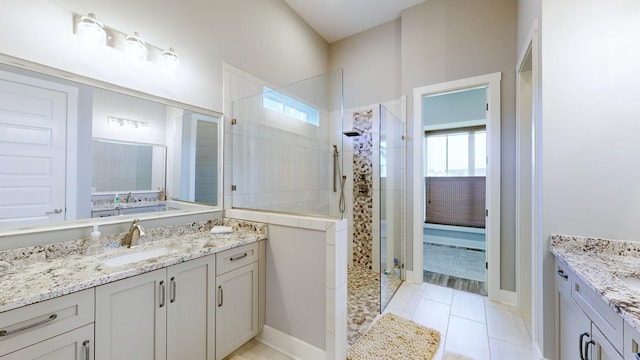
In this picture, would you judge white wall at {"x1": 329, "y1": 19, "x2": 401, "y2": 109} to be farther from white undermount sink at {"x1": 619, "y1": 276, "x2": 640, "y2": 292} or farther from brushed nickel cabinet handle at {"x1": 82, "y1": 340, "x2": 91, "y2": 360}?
brushed nickel cabinet handle at {"x1": 82, "y1": 340, "x2": 91, "y2": 360}

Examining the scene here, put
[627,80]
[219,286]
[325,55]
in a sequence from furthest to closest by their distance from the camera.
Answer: [325,55], [219,286], [627,80]

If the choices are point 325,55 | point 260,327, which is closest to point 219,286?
point 260,327

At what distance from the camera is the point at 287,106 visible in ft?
8.87

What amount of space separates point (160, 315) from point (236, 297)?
0.50 meters

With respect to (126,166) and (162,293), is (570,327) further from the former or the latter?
(126,166)

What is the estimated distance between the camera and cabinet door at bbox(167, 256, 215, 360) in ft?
4.66

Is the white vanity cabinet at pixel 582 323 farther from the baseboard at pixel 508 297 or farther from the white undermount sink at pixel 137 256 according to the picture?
the white undermount sink at pixel 137 256

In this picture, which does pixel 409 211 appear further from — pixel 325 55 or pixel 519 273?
pixel 325 55

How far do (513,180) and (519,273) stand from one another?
950mm

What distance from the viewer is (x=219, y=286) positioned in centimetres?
166

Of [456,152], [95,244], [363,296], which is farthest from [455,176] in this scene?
[95,244]

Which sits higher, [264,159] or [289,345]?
[264,159]

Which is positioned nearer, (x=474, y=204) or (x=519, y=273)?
(x=519, y=273)

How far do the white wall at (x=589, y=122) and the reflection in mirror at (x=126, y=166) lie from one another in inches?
111
